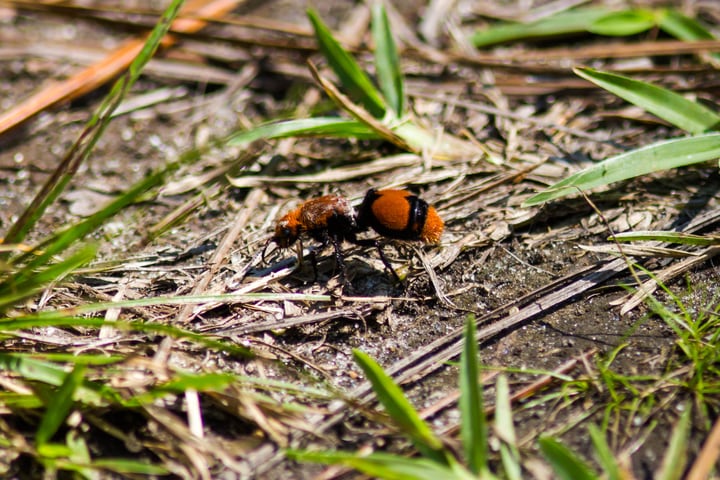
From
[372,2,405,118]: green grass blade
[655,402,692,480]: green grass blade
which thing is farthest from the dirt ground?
[372,2,405,118]: green grass blade

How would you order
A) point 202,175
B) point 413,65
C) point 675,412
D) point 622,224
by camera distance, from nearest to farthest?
1. point 675,412
2. point 622,224
3. point 202,175
4. point 413,65

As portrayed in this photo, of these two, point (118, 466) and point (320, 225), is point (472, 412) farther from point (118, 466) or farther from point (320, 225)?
point (320, 225)

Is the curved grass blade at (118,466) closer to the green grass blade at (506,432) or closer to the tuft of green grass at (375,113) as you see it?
the green grass blade at (506,432)

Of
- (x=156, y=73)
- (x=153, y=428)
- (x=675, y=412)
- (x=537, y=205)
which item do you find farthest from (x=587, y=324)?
(x=156, y=73)

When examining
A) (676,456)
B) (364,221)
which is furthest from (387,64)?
(676,456)

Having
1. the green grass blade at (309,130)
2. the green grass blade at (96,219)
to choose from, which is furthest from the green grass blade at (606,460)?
the green grass blade at (309,130)

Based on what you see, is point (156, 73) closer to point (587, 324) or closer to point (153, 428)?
point (153, 428)
